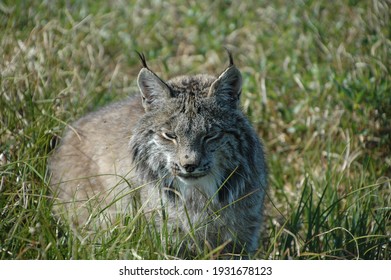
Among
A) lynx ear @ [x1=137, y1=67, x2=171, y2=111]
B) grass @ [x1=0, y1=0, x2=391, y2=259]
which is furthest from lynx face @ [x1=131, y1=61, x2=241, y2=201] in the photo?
grass @ [x1=0, y1=0, x2=391, y2=259]

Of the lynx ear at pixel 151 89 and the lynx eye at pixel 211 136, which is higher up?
the lynx ear at pixel 151 89

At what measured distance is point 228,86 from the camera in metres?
5.59

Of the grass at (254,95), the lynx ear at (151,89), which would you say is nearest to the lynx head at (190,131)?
the lynx ear at (151,89)

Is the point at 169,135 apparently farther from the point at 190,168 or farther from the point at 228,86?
the point at 228,86

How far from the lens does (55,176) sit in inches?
254

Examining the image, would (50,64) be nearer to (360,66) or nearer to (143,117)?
(143,117)

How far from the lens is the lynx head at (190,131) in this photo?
17.6 feet

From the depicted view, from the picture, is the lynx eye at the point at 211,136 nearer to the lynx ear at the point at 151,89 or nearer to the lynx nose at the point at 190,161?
the lynx nose at the point at 190,161

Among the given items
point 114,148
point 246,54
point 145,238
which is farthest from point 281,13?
point 145,238

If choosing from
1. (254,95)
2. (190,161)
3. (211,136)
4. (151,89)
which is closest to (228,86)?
Answer: (211,136)

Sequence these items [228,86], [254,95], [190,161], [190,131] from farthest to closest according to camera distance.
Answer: [254,95], [228,86], [190,131], [190,161]

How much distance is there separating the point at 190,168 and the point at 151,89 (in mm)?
782

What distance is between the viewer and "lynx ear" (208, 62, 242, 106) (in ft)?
18.0

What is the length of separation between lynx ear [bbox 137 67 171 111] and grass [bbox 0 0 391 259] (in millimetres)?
978
